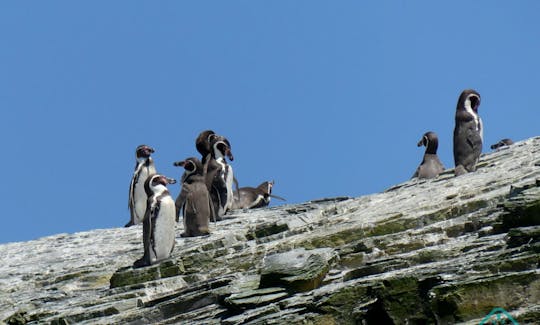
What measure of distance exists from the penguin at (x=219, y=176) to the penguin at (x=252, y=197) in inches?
103

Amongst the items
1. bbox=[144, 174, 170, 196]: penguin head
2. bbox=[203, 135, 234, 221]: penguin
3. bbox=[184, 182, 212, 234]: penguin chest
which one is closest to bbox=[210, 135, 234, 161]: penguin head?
bbox=[203, 135, 234, 221]: penguin

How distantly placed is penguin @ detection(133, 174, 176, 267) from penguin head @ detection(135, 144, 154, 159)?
21.6ft

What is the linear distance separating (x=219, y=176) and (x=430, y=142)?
14.7 feet

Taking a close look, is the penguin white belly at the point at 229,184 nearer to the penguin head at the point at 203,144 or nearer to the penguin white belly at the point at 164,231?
the penguin head at the point at 203,144

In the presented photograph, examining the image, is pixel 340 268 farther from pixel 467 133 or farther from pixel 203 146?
pixel 203 146

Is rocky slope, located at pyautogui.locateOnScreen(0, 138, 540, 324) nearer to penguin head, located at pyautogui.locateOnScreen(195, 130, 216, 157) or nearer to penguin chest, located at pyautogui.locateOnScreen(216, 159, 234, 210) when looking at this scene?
penguin chest, located at pyautogui.locateOnScreen(216, 159, 234, 210)

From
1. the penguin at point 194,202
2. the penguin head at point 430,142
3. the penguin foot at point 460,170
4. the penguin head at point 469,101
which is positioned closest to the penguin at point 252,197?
the penguin head at point 430,142

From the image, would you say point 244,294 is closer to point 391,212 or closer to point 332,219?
point 391,212

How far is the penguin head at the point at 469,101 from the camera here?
71.8 feet

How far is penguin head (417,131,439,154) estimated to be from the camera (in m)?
24.2

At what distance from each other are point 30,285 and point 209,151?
6.82m

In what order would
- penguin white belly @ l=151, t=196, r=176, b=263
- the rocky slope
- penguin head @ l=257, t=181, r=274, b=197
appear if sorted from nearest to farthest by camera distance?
the rocky slope
penguin white belly @ l=151, t=196, r=176, b=263
penguin head @ l=257, t=181, r=274, b=197

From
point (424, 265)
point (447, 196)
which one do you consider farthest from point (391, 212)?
point (424, 265)

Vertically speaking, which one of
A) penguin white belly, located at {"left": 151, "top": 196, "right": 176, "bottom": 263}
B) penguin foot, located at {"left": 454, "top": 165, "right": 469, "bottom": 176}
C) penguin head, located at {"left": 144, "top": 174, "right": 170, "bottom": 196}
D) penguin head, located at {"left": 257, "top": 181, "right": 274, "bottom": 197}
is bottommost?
penguin white belly, located at {"left": 151, "top": 196, "right": 176, "bottom": 263}
